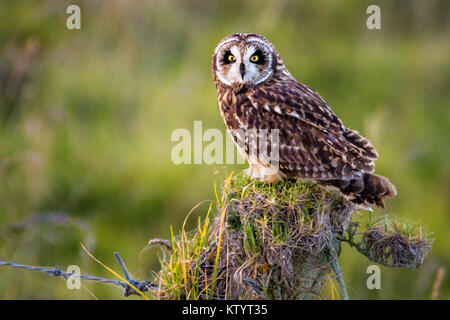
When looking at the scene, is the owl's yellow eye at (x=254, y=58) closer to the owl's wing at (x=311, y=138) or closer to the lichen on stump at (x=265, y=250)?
the owl's wing at (x=311, y=138)

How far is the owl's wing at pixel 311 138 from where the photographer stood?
→ 390 cm

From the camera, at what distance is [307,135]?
4.07 metres

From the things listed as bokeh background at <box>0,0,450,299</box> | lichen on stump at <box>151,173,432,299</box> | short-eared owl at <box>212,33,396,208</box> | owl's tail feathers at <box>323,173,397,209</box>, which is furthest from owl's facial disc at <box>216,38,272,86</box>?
bokeh background at <box>0,0,450,299</box>

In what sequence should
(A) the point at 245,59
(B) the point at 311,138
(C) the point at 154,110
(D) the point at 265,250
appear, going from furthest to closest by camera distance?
(C) the point at 154,110, (A) the point at 245,59, (B) the point at 311,138, (D) the point at 265,250

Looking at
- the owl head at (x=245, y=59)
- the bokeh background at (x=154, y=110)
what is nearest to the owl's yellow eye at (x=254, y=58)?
the owl head at (x=245, y=59)

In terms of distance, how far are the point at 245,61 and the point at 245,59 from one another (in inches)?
0.7

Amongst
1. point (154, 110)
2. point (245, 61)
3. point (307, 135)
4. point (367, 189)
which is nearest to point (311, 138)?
point (307, 135)

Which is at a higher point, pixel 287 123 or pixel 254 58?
pixel 254 58

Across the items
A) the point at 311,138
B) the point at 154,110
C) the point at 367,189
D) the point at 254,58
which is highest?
the point at 254,58

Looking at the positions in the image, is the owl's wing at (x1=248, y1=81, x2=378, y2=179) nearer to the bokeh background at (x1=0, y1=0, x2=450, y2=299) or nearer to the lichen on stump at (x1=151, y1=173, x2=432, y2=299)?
the lichen on stump at (x1=151, y1=173, x2=432, y2=299)

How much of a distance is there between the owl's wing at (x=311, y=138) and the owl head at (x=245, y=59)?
0.45ft

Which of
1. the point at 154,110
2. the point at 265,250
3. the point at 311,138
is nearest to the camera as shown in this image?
the point at 265,250

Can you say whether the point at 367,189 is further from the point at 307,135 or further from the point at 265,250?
the point at 265,250

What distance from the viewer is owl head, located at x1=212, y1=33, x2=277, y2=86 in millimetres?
4215
